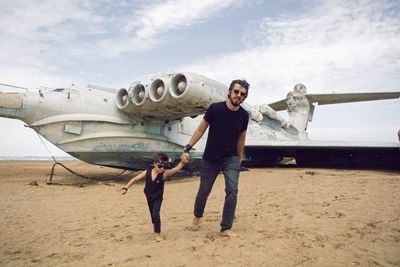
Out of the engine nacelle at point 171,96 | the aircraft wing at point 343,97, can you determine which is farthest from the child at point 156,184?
the aircraft wing at point 343,97

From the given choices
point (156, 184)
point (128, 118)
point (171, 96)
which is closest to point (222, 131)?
point (156, 184)

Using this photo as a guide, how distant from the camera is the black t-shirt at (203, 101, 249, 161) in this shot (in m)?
A: 2.96

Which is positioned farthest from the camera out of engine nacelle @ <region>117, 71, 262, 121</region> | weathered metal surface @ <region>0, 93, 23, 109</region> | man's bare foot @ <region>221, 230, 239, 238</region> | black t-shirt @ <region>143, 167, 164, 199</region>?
engine nacelle @ <region>117, 71, 262, 121</region>

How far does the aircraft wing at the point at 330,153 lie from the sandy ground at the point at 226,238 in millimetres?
5585

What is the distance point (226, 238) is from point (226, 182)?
58 centimetres

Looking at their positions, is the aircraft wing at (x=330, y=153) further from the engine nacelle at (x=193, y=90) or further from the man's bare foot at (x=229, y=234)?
the man's bare foot at (x=229, y=234)

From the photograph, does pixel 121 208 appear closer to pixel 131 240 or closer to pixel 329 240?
pixel 131 240

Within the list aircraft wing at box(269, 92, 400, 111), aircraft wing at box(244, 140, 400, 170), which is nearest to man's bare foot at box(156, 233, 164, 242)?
aircraft wing at box(244, 140, 400, 170)

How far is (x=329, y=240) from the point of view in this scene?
2.34 m

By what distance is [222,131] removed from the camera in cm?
296

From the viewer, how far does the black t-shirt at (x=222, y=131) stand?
2.96m

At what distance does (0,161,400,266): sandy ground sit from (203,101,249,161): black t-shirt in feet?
2.86

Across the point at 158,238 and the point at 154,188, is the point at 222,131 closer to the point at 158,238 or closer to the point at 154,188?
the point at 154,188

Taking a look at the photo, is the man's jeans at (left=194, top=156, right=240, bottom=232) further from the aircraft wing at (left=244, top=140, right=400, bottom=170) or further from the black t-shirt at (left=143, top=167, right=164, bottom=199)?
the aircraft wing at (left=244, top=140, right=400, bottom=170)
